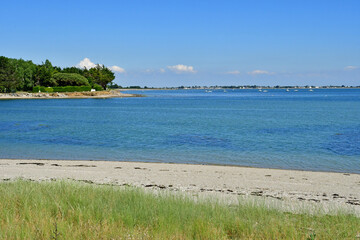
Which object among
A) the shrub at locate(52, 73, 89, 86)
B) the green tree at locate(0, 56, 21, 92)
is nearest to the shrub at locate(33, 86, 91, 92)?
the shrub at locate(52, 73, 89, 86)

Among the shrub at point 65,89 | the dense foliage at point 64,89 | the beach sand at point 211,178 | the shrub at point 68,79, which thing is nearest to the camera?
the beach sand at point 211,178

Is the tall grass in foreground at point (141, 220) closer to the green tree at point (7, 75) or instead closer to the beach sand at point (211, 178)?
the beach sand at point (211, 178)

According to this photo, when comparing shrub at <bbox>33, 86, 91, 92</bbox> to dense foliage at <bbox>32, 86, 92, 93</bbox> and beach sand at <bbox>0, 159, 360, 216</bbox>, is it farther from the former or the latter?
beach sand at <bbox>0, 159, 360, 216</bbox>

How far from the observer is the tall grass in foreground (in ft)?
20.2

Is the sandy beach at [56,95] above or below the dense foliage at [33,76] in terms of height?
below

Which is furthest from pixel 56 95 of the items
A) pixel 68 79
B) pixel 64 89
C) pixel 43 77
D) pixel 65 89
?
pixel 68 79

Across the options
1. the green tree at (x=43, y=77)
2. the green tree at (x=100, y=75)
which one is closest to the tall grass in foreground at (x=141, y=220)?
the green tree at (x=43, y=77)

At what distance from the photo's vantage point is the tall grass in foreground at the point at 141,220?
6151mm

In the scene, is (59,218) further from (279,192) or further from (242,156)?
(242,156)

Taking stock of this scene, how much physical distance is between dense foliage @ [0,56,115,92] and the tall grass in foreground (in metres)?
121

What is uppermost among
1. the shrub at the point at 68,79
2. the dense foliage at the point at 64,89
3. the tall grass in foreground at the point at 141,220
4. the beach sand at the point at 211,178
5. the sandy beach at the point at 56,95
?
the shrub at the point at 68,79

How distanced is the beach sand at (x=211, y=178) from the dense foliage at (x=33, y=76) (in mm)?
109255

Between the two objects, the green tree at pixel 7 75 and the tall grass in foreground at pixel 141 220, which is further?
the green tree at pixel 7 75

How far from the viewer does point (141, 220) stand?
7.06m
